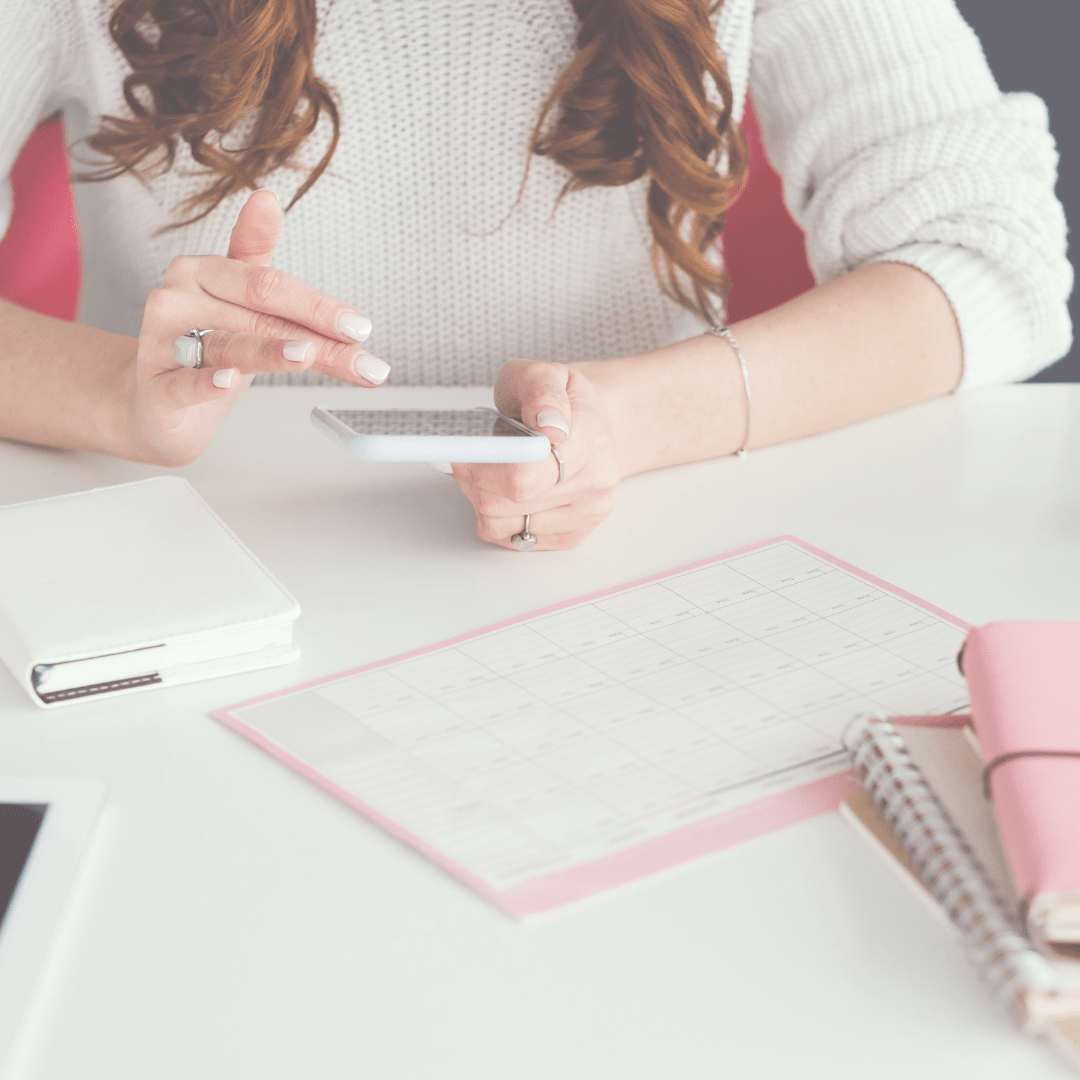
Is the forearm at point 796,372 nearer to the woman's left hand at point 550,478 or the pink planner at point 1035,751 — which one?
the woman's left hand at point 550,478

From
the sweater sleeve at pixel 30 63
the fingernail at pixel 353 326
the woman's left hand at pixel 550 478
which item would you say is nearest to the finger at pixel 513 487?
the woman's left hand at pixel 550 478

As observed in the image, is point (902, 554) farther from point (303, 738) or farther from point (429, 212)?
point (429, 212)

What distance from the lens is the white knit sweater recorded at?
102cm

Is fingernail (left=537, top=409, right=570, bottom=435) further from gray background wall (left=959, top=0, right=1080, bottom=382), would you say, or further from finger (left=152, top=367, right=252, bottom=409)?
gray background wall (left=959, top=0, right=1080, bottom=382)

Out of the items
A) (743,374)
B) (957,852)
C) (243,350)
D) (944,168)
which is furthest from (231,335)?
(944,168)

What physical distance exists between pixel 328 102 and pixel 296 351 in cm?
44

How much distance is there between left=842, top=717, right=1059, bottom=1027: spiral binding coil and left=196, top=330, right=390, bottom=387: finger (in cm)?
34

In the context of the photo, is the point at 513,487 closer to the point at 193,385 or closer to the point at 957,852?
the point at 193,385

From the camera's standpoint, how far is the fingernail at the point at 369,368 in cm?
70

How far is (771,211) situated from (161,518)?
1.02 m

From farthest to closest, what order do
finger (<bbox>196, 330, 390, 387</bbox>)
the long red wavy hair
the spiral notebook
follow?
the long red wavy hair
finger (<bbox>196, 330, 390, 387</bbox>)
the spiral notebook

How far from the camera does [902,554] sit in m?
0.76

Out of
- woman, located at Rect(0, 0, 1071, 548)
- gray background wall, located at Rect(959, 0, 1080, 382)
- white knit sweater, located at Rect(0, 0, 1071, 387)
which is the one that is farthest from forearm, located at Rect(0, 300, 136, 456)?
gray background wall, located at Rect(959, 0, 1080, 382)

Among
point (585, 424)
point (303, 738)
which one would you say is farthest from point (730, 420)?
point (303, 738)
